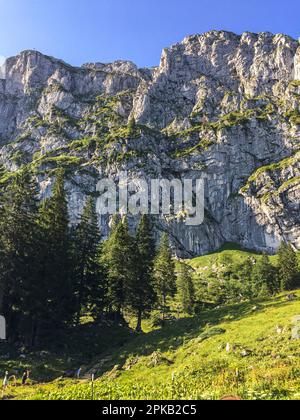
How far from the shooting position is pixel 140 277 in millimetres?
54625

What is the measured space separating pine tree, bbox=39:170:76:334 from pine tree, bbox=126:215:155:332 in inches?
355

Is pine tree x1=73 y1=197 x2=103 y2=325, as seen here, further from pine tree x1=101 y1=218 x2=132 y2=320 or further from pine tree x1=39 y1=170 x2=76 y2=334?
pine tree x1=39 y1=170 x2=76 y2=334

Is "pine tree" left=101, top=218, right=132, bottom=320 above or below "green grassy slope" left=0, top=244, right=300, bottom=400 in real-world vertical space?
above

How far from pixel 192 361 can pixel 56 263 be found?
79.0 ft

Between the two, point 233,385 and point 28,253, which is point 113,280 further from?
point 233,385

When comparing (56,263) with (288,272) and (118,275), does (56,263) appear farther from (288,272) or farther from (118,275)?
(288,272)

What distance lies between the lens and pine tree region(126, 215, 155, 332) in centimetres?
5347

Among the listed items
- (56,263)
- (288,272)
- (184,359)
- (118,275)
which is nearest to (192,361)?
(184,359)

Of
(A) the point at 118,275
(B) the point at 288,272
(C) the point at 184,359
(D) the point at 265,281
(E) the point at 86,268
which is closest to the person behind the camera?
(C) the point at 184,359

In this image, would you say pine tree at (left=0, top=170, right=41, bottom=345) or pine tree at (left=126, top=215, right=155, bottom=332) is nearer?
pine tree at (left=0, top=170, right=41, bottom=345)

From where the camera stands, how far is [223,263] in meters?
141

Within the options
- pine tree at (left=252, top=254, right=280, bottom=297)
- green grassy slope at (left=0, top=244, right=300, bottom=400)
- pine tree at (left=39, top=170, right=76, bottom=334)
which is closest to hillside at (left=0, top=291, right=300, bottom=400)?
green grassy slope at (left=0, top=244, right=300, bottom=400)

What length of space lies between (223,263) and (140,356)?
109 metres

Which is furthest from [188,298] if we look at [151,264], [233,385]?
[233,385]
